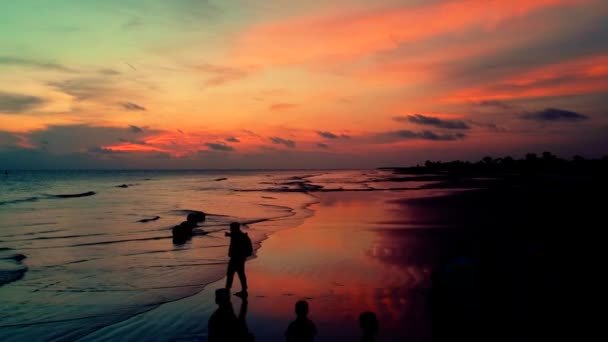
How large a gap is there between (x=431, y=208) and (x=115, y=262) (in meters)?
23.7

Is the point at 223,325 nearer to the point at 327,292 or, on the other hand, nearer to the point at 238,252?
the point at 238,252

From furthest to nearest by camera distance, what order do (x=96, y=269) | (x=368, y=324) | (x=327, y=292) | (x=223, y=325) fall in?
(x=96, y=269), (x=327, y=292), (x=223, y=325), (x=368, y=324)

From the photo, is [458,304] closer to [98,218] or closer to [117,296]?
[117,296]

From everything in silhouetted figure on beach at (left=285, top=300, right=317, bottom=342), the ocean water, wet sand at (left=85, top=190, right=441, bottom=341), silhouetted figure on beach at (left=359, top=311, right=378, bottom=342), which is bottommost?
the ocean water

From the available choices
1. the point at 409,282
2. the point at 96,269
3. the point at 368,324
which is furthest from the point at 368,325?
the point at 96,269

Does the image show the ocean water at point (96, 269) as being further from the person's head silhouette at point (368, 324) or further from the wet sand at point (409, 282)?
the person's head silhouette at point (368, 324)

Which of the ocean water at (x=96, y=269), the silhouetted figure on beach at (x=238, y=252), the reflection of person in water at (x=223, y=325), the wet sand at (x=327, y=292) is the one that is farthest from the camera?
the silhouetted figure on beach at (x=238, y=252)

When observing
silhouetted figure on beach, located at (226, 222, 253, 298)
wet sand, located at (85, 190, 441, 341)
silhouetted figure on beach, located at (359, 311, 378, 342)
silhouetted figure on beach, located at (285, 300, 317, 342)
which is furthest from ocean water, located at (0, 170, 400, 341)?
silhouetted figure on beach, located at (359, 311, 378, 342)

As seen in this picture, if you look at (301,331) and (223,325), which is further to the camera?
(223,325)

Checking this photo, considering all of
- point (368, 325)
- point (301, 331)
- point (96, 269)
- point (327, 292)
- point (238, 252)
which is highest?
point (368, 325)

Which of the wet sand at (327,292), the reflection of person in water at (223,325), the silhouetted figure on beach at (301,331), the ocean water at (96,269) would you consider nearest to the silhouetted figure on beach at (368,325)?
the silhouetted figure on beach at (301,331)

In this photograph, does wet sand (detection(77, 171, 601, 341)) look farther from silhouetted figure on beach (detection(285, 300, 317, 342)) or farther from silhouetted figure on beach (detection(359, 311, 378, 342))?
silhouetted figure on beach (detection(285, 300, 317, 342))

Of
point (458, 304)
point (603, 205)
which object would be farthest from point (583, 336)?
point (603, 205)

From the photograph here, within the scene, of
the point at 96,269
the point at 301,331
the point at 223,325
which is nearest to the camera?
the point at 301,331
